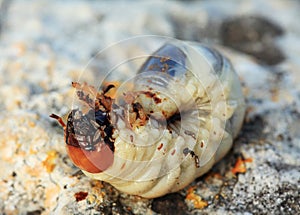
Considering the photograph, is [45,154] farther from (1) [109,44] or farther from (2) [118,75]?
(1) [109,44]

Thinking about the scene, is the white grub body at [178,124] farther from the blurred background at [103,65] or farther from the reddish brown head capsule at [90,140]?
the blurred background at [103,65]

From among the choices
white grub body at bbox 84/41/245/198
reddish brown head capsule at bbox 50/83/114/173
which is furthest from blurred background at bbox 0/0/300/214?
reddish brown head capsule at bbox 50/83/114/173

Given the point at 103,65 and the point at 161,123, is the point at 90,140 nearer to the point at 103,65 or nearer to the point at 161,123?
the point at 161,123

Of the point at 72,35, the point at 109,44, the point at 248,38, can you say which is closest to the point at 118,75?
the point at 109,44

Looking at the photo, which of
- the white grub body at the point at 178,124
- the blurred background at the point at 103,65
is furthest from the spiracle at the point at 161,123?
the blurred background at the point at 103,65

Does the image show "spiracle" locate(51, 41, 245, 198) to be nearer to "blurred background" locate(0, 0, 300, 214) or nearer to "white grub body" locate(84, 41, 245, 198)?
"white grub body" locate(84, 41, 245, 198)
